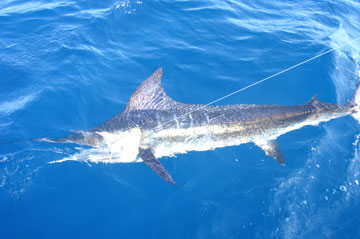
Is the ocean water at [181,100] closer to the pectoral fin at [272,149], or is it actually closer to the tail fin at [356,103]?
the pectoral fin at [272,149]

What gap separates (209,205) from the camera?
16.6ft

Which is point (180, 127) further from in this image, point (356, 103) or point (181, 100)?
point (356, 103)

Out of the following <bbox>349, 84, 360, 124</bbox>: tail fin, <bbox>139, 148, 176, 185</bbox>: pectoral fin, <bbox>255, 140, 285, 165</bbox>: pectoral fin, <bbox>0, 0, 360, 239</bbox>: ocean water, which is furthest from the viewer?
<bbox>349, 84, 360, 124</bbox>: tail fin

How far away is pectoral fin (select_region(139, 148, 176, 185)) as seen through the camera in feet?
15.3

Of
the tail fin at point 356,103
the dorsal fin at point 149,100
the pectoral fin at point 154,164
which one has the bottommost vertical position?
the pectoral fin at point 154,164

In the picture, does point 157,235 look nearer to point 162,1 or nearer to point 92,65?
point 92,65

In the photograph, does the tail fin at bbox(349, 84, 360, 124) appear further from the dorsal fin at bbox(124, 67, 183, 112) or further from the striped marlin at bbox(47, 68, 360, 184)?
the dorsal fin at bbox(124, 67, 183, 112)

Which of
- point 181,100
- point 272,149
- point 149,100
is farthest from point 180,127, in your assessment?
point 272,149

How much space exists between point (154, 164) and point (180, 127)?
3.53 ft

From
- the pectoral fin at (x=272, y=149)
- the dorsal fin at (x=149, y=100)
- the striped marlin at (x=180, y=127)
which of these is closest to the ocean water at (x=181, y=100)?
the pectoral fin at (x=272, y=149)

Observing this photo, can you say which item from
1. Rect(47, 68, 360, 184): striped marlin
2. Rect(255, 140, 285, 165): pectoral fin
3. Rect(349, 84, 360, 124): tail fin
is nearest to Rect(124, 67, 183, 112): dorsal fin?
Rect(47, 68, 360, 184): striped marlin

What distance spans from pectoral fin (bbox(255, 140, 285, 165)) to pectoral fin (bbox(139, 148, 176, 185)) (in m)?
2.51

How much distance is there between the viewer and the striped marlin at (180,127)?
Result: 547 centimetres

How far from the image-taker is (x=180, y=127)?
5.53 meters
